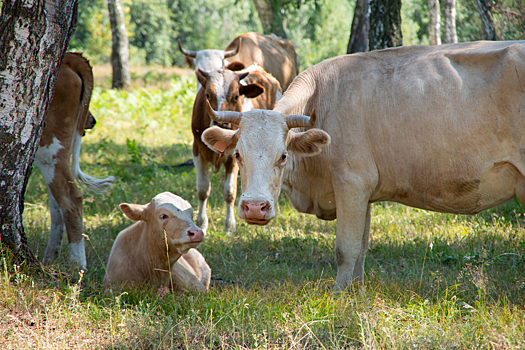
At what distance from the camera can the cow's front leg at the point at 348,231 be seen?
15.2ft

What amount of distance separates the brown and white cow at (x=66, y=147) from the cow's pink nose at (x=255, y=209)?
2524mm

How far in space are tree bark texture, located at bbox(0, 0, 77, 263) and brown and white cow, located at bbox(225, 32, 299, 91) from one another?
6111 mm

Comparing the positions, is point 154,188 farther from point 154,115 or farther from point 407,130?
point 154,115

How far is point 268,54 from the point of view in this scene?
450 inches

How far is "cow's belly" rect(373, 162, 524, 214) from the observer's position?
4.44m

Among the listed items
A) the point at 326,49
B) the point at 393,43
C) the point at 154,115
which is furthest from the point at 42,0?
the point at 326,49

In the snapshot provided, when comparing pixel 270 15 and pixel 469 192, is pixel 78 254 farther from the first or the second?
pixel 270 15

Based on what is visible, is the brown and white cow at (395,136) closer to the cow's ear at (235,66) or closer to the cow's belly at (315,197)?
the cow's belly at (315,197)

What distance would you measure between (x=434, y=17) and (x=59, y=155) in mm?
13379

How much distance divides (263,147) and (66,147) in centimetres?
263

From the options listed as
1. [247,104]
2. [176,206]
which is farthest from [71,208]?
[247,104]

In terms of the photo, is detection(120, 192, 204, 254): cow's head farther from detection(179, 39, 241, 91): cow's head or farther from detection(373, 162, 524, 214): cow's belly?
detection(179, 39, 241, 91): cow's head

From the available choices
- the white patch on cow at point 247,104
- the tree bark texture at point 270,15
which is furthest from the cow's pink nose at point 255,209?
the tree bark texture at point 270,15

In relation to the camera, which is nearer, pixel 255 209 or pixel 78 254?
pixel 255 209
